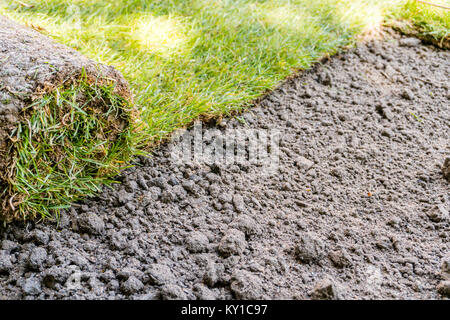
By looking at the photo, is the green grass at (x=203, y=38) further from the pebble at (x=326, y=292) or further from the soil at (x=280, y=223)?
the pebble at (x=326, y=292)

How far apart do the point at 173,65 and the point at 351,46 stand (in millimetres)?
1414

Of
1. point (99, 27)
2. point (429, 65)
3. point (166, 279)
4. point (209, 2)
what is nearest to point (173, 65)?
point (99, 27)

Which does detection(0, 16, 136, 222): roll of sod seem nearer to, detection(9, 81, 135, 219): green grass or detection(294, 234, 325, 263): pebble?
detection(9, 81, 135, 219): green grass

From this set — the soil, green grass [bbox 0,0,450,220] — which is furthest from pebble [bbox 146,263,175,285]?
green grass [bbox 0,0,450,220]

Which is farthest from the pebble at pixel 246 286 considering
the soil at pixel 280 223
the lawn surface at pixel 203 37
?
the lawn surface at pixel 203 37

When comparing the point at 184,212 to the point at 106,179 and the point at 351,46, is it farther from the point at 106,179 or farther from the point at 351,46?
the point at 351,46

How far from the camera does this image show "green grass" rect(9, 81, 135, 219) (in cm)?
200

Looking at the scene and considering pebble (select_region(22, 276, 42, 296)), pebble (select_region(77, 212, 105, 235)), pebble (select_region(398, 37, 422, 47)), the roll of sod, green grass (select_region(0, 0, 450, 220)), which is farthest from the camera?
pebble (select_region(398, 37, 422, 47))

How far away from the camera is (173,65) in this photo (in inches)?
120

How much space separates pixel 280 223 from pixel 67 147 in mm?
1113

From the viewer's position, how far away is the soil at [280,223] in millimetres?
1887

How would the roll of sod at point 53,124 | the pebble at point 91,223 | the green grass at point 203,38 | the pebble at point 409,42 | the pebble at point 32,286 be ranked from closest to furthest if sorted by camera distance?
the pebble at point 32,286 → the roll of sod at point 53,124 → the pebble at point 91,223 → the green grass at point 203,38 → the pebble at point 409,42

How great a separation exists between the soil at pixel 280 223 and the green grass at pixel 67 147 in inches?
3.8

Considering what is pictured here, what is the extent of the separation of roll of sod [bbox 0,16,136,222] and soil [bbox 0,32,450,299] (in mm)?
128
